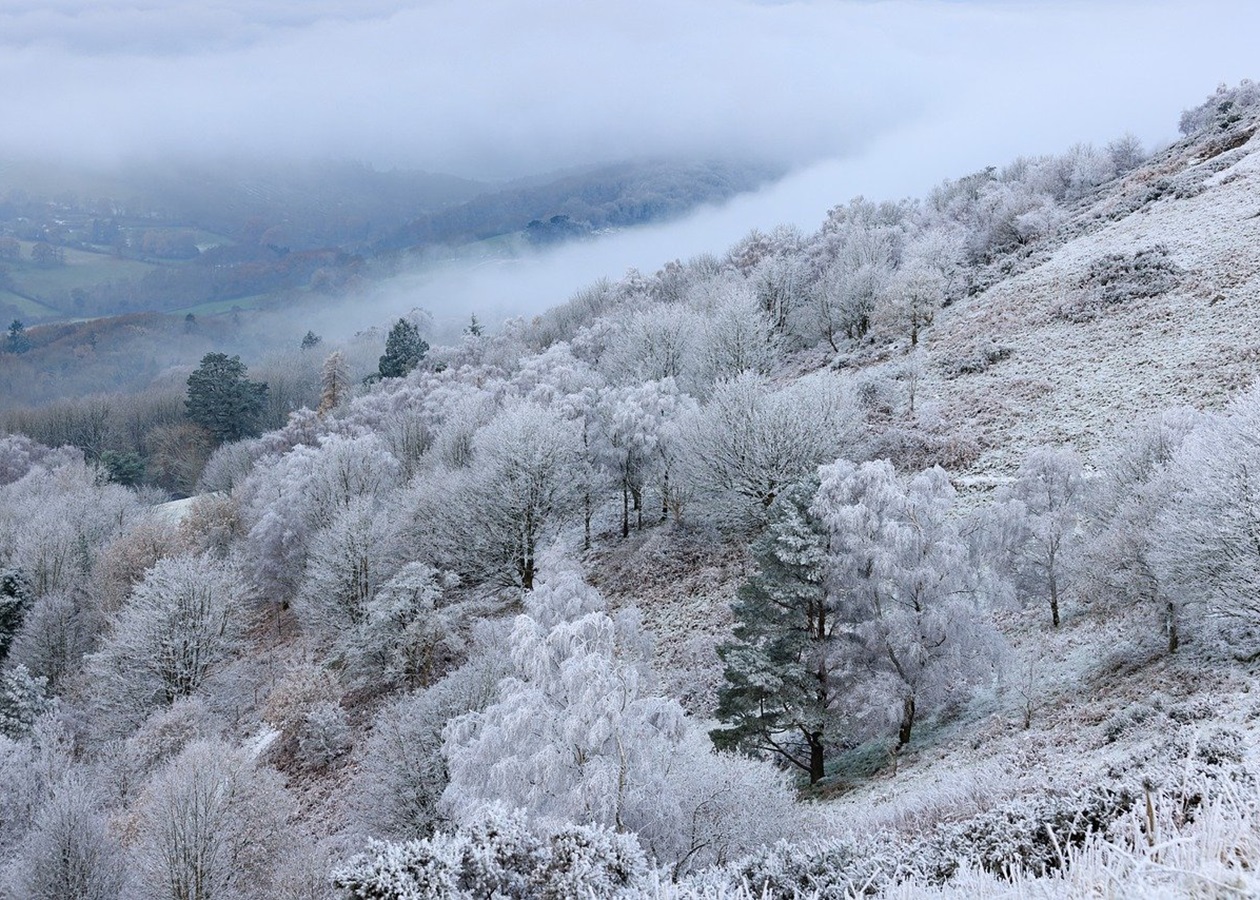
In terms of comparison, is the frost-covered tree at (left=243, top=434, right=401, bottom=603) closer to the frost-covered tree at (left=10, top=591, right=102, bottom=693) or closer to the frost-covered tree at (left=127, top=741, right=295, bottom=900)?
the frost-covered tree at (left=10, top=591, right=102, bottom=693)

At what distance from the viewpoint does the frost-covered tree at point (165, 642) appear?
3209 centimetres

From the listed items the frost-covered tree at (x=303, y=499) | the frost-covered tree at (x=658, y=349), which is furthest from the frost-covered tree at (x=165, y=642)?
the frost-covered tree at (x=658, y=349)

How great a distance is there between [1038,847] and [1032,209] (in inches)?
2846

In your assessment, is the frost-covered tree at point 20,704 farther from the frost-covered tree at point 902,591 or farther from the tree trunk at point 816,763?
the frost-covered tree at point 902,591

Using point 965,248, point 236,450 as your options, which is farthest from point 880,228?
point 236,450

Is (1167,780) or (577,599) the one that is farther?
(577,599)

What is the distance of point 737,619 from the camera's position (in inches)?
922

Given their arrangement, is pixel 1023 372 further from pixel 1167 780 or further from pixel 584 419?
pixel 1167 780

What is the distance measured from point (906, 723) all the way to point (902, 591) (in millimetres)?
3651

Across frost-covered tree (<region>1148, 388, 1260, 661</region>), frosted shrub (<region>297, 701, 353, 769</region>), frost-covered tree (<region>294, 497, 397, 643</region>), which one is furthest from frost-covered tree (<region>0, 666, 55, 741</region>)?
frost-covered tree (<region>1148, 388, 1260, 661</region>)

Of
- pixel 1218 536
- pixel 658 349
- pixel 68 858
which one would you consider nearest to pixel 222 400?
pixel 658 349

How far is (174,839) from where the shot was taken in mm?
18062

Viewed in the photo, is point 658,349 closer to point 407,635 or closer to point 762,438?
point 762,438

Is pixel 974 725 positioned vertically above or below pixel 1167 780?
below
